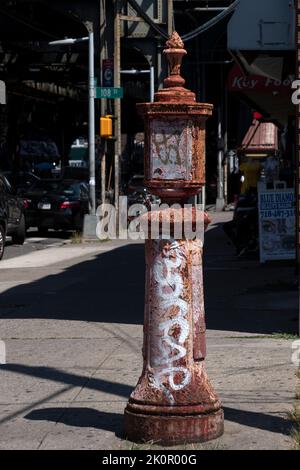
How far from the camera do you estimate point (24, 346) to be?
10219 millimetres

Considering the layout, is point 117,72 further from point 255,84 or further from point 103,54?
point 255,84

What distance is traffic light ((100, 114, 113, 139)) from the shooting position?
27.7 m

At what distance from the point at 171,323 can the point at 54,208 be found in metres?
23.0

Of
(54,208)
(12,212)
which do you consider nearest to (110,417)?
(12,212)

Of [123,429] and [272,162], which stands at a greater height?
[272,162]

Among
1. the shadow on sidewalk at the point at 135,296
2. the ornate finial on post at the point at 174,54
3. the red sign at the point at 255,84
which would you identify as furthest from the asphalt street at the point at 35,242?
the ornate finial on post at the point at 174,54

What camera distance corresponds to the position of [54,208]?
2919cm

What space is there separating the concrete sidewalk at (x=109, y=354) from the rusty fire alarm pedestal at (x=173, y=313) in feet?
0.64

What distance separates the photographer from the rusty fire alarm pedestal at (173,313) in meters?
6.32

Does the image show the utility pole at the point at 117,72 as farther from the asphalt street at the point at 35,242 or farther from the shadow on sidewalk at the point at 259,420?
the shadow on sidewalk at the point at 259,420

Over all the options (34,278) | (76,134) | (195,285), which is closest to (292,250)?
(34,278)

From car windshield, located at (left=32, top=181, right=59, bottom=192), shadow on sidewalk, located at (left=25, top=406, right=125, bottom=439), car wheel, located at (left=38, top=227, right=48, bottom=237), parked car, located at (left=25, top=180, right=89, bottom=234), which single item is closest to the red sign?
shadow on sidewalk, located at (left=25, top=406, right=125, bottom=439)
